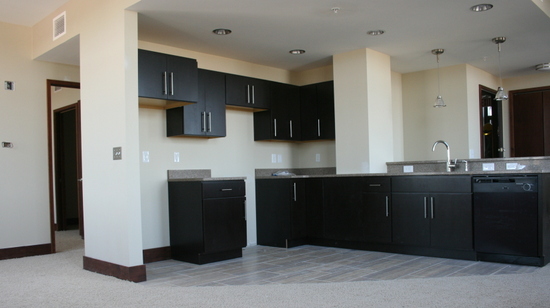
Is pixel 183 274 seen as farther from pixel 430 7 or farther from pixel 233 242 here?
pixel 430 7

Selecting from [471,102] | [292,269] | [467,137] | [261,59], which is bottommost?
[292,269]

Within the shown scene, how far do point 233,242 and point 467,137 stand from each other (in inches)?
145

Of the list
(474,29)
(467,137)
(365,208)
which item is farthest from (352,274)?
(467,137)

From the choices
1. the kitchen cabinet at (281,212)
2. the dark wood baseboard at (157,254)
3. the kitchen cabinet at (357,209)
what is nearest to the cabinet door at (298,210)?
the kitchen cabinet at (281,212)

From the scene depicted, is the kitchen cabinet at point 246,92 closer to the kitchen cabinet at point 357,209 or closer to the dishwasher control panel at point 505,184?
the kitchen cabinet at point 357,209

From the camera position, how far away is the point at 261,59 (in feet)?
19.9

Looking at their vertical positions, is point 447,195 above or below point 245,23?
below

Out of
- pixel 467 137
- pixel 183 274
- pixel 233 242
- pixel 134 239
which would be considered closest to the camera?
pixel 134 239

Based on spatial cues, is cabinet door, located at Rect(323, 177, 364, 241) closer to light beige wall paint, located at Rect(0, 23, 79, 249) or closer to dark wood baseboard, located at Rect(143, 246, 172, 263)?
dark wood baseboard, located at Rect(143, 246, 172, 263)

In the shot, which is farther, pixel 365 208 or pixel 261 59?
pixel 261 59

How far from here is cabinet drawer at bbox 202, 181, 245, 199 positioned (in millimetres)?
4703

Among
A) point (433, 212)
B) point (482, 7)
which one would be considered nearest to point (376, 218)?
point (433, 212)

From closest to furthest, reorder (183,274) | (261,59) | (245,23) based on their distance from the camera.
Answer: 1. (183,274)
2. (245,23)
3. (261,59)

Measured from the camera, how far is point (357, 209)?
17.6 feet
